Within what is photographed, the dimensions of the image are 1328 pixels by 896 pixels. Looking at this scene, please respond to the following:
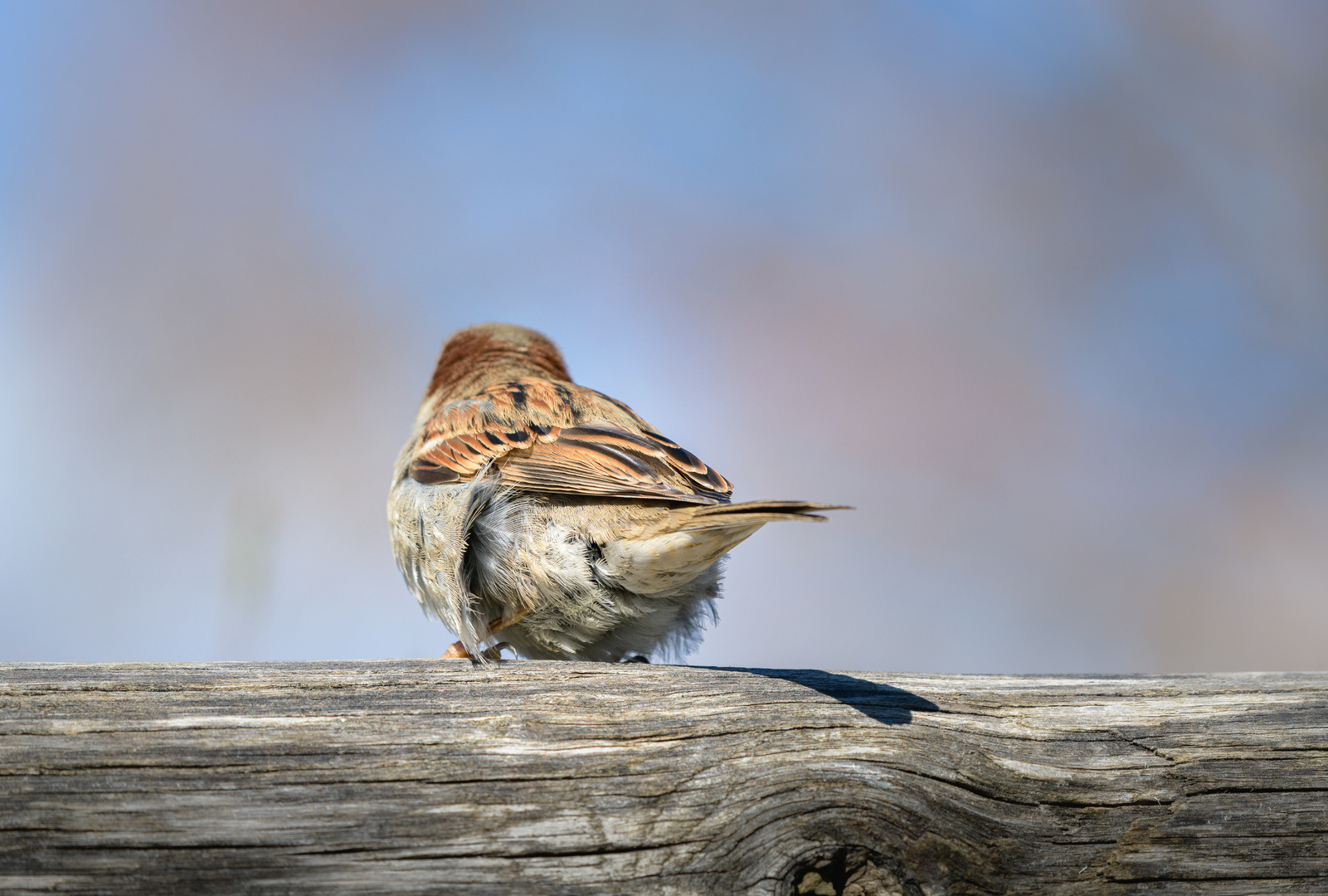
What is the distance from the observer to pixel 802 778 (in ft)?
7.00

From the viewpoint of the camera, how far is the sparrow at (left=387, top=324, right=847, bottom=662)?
3.43m

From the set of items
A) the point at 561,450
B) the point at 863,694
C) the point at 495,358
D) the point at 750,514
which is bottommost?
the point at 863,694

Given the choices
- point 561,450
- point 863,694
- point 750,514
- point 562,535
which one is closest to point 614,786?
point 863,694

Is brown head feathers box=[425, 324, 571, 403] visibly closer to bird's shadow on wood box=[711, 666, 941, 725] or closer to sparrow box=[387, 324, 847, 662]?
sparrow box=[387, 324, 847, 662]

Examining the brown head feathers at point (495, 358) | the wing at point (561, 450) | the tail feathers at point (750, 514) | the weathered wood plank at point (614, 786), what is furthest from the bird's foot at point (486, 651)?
the brown head feathers at point (495, 358)

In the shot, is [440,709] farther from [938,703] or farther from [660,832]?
[938,703]

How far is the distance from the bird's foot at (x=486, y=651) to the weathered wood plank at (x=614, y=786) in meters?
1.17

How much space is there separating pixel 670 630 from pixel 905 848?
6.01ft

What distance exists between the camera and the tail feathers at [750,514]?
2.52 meters

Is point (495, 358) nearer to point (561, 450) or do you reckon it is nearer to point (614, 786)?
point (561, 450)

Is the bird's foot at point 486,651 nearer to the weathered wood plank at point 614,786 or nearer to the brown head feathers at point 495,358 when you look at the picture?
the weathered wood plank at point 614,786

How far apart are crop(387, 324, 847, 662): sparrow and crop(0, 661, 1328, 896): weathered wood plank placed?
0.93 meters

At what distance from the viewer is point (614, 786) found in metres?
2.07

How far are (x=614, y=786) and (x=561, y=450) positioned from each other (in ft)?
6.57
